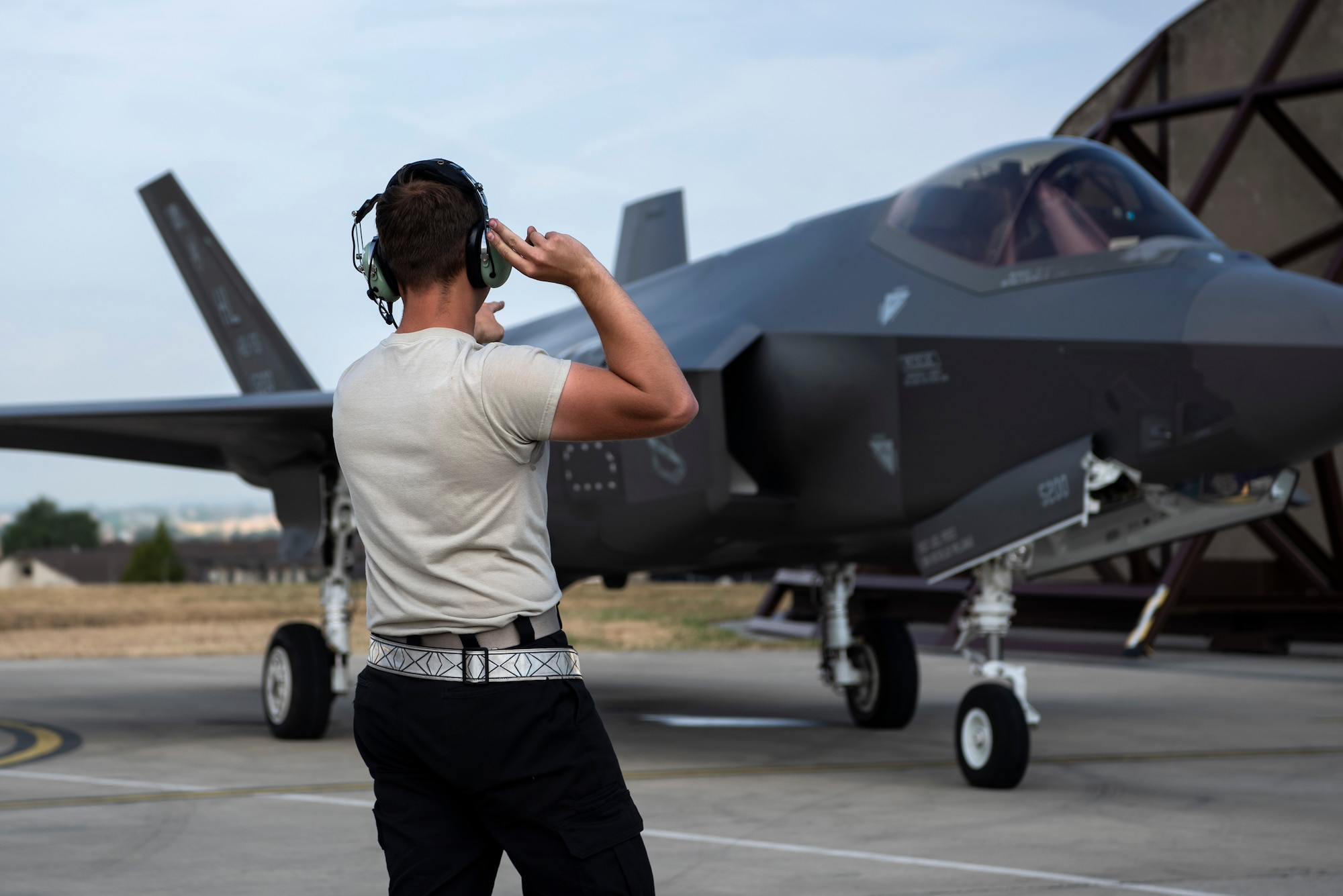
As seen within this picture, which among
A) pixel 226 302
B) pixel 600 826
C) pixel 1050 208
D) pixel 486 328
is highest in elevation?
pixel 226 302

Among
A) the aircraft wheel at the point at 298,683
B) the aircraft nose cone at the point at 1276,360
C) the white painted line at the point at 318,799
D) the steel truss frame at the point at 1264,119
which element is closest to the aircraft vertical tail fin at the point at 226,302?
the aircraft wheel at the point at 298,683

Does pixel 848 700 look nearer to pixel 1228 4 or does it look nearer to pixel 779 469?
pixel 779 469

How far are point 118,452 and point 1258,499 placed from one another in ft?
28.7

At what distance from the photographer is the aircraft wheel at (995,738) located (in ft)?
22.7

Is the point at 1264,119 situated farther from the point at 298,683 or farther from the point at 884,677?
the point at 298,683

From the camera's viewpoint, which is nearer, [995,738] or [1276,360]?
[1276,360]

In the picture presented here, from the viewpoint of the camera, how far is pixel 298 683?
945 cm

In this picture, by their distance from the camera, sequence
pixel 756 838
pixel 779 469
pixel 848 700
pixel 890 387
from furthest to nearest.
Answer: pixel 848 700 → pixel 779 469 → pixel 890 387 → pixel 756 838

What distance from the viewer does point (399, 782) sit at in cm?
247

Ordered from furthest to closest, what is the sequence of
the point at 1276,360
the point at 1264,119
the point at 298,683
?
1. the point at 1264,119
2. the point at 298,683
3. the point at 1276,360

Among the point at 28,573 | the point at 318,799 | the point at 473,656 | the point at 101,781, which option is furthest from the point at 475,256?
the point at 28,573

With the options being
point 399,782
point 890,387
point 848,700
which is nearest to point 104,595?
point 848,700

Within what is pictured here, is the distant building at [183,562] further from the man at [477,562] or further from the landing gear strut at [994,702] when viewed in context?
the man at [477,562]

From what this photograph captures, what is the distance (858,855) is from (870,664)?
192 inches
